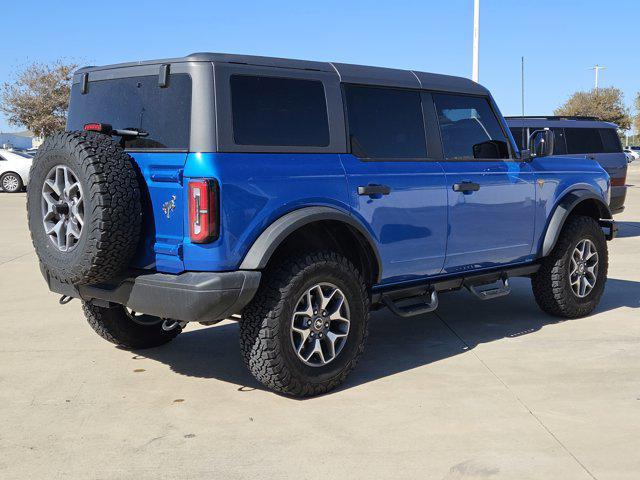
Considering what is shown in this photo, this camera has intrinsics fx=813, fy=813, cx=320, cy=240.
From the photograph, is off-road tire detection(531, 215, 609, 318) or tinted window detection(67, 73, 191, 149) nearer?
tinted window detection(67, 73, 191, 149)

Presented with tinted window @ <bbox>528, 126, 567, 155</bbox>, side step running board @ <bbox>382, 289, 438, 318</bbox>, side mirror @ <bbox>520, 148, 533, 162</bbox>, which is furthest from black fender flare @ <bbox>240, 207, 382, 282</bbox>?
tinted window @ <bbox>528, 126, 567, 155</bbox>

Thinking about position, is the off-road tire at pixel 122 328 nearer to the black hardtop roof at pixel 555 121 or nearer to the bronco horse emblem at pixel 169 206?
the bronco horse emblem at pixel 169 206

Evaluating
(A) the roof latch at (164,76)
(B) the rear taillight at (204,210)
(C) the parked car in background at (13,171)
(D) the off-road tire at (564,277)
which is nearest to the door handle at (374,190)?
(B) the rear taillight at (204,210)

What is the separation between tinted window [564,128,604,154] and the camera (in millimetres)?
13930

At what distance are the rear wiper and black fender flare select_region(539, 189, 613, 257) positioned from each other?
353 centimetres

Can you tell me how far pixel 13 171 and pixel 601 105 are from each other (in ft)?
214

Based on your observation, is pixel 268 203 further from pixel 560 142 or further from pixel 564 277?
pixel 560 142

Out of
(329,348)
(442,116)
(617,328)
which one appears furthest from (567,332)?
(329,348)

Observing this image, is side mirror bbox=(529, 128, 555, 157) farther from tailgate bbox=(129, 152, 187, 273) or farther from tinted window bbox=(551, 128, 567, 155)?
tinted window bbox=(551, 128, 567, 155)

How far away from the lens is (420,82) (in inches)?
231

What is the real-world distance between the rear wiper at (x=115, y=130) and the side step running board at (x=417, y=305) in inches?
75.8

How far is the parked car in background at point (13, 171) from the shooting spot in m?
26.3

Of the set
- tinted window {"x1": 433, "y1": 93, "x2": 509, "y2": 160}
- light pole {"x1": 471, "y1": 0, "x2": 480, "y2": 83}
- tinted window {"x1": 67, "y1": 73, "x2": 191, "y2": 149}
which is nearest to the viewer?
tinted window {"x1": 67, "y1": 73, "x2": 191, "y2": 149}

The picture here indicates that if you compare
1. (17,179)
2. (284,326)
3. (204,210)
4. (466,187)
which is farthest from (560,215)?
(17,179)
